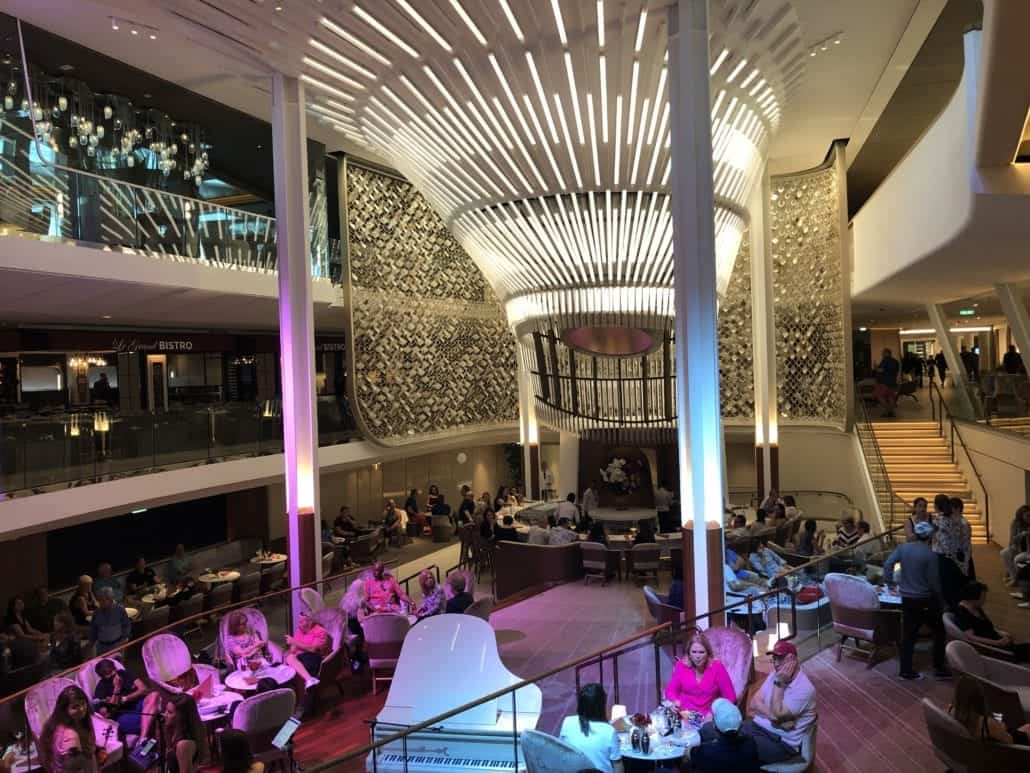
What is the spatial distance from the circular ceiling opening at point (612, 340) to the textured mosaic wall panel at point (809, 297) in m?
6.25

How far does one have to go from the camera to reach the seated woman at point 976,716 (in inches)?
168

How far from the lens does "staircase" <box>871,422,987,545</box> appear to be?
1353cm

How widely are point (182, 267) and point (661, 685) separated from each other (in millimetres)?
6947

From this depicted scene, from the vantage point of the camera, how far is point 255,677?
6348 millimetres

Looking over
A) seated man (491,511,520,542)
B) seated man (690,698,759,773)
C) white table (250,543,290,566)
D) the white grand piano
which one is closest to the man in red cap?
seated man (690,698,759,773)

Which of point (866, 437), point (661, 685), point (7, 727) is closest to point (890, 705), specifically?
point (661, 685)

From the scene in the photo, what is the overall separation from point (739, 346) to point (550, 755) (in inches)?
502

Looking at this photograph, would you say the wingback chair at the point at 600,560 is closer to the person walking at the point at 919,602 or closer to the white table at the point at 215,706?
the person walking at the point at 919,602

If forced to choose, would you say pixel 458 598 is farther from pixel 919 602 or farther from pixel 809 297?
pixel 809 297

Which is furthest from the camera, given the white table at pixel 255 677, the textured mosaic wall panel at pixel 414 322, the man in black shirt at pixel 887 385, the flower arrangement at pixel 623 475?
the flower arrangement at pixel 623 475

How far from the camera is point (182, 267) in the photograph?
33.1 ft

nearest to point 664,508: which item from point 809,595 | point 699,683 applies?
point 809,595

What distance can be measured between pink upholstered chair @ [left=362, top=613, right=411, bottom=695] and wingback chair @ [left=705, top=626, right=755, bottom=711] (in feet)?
8.25

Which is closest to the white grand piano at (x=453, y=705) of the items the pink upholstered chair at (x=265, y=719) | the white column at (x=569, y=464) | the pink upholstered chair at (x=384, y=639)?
the pink upholstered chair at (x=265, y=719)
